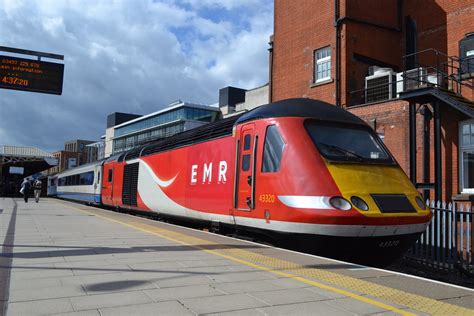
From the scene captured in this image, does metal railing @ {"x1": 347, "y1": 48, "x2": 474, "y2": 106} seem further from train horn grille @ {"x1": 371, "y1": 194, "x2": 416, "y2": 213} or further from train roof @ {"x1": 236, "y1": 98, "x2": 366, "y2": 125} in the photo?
train horn grille @ {"x1": 371, "y1": 194, "x2": 416, "y2": 213}

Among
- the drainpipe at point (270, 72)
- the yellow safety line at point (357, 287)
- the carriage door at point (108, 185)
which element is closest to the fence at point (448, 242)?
the yellow safety line at point (357, 287)

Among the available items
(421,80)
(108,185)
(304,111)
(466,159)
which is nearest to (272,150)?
(304,111)

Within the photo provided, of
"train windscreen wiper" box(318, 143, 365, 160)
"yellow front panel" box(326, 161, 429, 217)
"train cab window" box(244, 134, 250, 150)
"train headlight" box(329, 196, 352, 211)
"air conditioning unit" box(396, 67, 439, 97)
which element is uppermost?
"air conditioning unit" box(396, 67, 439, 97)

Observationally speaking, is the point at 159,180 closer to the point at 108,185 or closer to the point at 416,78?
the point at 108,185

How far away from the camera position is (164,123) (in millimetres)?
73562

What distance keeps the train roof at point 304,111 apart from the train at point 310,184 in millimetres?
20

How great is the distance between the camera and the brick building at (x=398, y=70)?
1380 centimetres

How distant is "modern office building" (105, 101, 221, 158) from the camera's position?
6888 cm

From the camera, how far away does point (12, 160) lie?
182 feet

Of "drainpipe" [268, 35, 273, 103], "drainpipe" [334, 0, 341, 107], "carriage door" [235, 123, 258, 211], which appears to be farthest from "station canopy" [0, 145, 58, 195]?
"carriage door" [235, 123, 258, 211]

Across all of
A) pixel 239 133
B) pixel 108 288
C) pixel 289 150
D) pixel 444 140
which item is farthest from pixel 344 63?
pixel 108 288

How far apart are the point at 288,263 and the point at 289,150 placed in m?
2.20

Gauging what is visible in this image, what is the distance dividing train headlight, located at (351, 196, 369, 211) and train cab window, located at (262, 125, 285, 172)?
1.51 meters

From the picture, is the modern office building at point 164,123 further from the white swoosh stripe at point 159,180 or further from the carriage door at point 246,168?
the carriage door at point 246,168
